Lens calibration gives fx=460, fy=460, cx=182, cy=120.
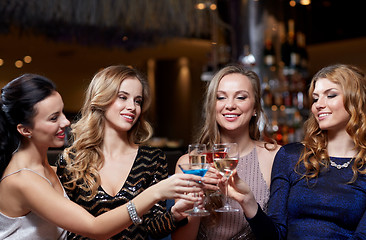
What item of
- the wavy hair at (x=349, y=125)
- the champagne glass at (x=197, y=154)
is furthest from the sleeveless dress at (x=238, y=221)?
the champagne glass at (x=197, y=154)

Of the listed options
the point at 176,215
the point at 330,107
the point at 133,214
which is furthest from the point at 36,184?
the point at 330,107

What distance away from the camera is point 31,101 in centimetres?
184

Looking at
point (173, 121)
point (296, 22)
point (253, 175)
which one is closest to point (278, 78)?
point (296, 22)

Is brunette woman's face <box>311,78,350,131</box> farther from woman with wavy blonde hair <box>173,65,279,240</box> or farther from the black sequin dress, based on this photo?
the black sequin dress

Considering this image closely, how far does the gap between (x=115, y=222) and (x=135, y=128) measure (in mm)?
709

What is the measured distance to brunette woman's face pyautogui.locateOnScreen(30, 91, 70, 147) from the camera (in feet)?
6.13

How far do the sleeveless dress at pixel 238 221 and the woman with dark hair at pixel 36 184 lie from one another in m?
0.60

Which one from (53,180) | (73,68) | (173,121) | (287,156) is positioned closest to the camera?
(53,180)

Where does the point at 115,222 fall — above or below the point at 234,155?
below

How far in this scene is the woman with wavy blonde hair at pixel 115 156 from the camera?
6.95ft

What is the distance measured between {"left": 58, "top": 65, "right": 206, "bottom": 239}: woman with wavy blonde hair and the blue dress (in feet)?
1.43

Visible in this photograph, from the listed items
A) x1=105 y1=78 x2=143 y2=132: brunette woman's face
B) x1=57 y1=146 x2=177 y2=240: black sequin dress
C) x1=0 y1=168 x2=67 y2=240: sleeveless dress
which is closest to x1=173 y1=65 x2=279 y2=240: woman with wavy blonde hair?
x1=57 y1=146 x2=177 y2=240: black sequin dress

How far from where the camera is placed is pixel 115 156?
2.30 metres

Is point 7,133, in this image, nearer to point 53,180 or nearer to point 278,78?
point 53,180
